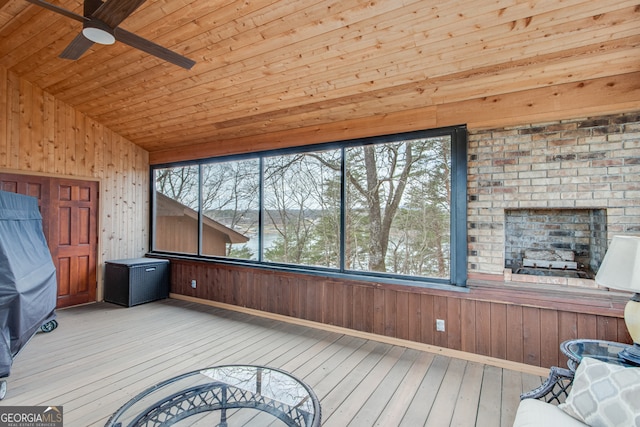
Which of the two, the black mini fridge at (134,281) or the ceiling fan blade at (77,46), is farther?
the black mini fridge at (134,281)

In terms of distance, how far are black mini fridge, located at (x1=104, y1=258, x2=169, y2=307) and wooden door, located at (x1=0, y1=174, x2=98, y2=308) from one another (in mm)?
319

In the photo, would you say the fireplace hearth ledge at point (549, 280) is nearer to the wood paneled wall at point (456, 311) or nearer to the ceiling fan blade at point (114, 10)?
the wood paneled wall at point (456, 311)

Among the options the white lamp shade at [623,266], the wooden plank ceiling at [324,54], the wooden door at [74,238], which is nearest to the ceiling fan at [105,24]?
the wooden plank ceiling at [324,54]

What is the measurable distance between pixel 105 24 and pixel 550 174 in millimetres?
3719

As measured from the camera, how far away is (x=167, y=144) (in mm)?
5410

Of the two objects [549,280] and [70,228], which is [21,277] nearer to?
[70,228]

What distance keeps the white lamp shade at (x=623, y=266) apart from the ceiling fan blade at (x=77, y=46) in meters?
3.80

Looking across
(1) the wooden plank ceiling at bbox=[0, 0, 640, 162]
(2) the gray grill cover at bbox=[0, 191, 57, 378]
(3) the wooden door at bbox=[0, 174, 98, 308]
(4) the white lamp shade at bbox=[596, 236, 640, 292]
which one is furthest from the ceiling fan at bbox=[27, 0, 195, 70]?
(4) the white lamp shade at bbox=[596, 236, 640, 292]

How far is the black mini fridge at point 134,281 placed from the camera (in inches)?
188

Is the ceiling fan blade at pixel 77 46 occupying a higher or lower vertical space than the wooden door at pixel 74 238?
higher

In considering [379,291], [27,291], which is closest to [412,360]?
[379,291]

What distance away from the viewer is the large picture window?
350 centimetres

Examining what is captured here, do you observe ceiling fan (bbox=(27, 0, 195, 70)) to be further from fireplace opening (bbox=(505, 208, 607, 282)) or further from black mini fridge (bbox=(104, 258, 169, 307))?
fireplace opening (bbox=(505, 208, 607, 282))

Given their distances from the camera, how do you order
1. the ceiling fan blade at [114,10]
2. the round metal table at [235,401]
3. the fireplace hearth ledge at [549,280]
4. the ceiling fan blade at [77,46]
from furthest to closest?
the fireplace hearth ledge at [549,280] → the ceiling fan blade at [77,46] → the ceiling fan blade at [114,10] → the round metal table at [235,401]
